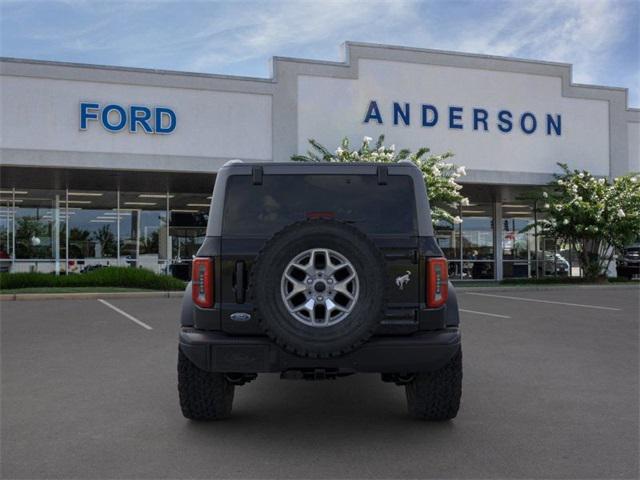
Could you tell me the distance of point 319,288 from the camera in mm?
4262

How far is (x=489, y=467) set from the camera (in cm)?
410

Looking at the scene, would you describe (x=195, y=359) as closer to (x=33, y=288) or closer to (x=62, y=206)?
(x=33, y=288)

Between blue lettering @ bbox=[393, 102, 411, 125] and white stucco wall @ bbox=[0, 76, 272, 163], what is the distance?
475 centimetres

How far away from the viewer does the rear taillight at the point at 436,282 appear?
181 inches

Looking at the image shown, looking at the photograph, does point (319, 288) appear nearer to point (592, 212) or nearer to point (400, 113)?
point (400, 113)

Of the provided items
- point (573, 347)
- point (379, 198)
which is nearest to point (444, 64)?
point (573, 347)

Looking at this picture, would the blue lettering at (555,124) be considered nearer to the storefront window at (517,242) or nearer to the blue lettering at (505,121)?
the blue lettering at (505,121)

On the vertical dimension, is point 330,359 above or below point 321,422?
above

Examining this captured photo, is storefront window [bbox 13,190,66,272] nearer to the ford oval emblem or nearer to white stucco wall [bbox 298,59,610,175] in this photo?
white stucco wall [bbox 298,59,610,175]

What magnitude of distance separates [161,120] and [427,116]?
9750 mm

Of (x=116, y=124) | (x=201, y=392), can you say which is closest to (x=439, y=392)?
(x=201, y=392)

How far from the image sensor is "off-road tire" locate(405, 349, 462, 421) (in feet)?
16.1

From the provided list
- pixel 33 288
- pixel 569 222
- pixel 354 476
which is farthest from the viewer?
pixel 569 222

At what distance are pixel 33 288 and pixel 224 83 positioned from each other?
354 inches
